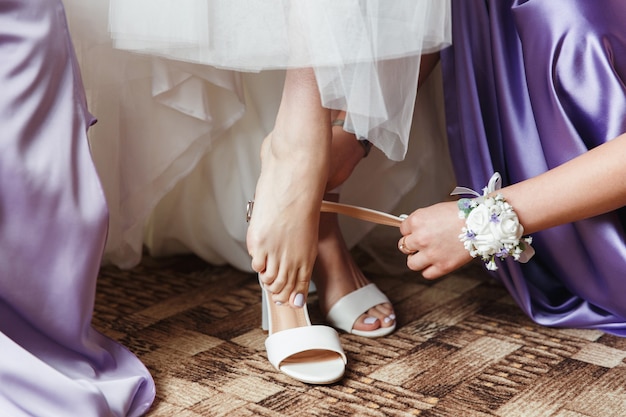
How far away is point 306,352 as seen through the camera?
938mm

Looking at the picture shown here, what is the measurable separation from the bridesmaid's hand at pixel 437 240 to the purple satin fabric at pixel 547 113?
0.16 meters

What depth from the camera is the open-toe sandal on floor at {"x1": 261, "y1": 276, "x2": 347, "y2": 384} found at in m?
0.89

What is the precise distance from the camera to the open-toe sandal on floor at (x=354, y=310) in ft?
3.39

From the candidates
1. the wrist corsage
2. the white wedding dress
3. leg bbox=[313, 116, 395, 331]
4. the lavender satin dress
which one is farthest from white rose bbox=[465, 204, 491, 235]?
the lavender satin dress

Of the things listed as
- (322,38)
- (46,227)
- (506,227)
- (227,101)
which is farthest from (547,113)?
(46,227)

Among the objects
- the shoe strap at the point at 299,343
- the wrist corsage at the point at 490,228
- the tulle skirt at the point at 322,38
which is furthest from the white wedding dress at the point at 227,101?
the shoe strap at the point at 299,343

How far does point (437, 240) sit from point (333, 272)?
0.75 ft

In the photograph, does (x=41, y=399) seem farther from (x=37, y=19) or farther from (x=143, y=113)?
(x=143, y=113)

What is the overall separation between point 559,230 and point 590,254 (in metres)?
0.05

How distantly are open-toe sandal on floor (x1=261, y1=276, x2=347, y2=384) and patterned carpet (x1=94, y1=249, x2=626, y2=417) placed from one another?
0.05ft

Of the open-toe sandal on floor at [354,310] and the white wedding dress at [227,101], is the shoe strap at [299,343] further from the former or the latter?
the white wedding dress at [227,101]

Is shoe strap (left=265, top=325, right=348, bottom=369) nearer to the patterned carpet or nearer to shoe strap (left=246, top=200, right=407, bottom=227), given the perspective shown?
the patterned carpet

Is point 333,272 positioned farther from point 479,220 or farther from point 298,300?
point 479,220

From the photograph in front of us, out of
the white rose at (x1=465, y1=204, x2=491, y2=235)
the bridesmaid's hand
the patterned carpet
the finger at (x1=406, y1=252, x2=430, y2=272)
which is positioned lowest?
the patterned carpet
